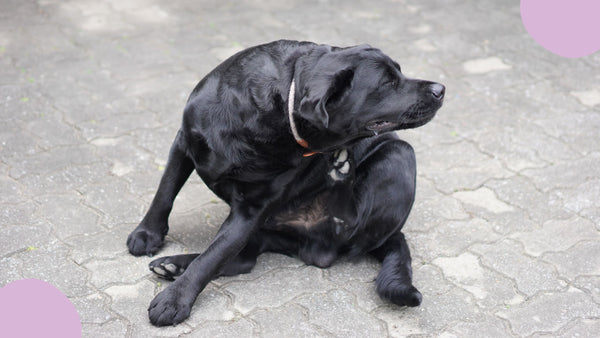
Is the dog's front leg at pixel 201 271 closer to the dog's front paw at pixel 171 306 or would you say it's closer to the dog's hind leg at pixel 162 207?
the dog's front paw at pixel 171 306

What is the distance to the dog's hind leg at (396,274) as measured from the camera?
10.3 feet

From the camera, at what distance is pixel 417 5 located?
673 cm

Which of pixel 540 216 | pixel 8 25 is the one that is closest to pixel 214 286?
pixel 540 216

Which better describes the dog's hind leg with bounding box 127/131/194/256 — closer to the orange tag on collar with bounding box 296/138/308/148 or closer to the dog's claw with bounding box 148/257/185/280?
the dog's claw with bounding box 148/257/185/280

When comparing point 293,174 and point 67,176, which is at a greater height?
point 293,174

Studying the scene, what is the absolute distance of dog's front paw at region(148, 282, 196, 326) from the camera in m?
3.01

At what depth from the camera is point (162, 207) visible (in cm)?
342

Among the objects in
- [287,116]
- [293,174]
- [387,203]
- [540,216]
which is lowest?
[540,216]

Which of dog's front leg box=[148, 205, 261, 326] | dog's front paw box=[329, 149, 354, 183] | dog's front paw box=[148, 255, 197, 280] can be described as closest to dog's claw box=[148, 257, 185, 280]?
dog's front paw box=[148, 255, 197, 280]

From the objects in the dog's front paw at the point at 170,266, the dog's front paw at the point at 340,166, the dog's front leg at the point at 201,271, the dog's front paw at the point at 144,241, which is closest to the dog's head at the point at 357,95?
the dog's front paw at the point at 340,166

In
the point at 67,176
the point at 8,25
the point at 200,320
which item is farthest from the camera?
the point at 8,25

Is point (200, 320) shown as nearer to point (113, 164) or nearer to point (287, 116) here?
point (287, 116)

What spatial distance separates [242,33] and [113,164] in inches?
83.9

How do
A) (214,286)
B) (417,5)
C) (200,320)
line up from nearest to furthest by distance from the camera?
(200,320) < (214,286) < (417,5)
